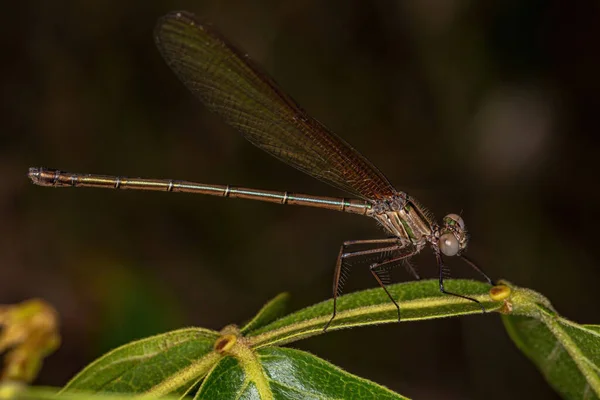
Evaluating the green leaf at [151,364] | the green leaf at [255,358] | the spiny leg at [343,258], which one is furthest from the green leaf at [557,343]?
the green leaf at [151,364]

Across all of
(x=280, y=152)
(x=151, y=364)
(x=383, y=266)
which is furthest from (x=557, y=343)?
(x=280, y=152)

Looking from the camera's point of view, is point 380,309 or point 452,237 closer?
point 380,309

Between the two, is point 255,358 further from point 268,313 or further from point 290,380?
point 268,313

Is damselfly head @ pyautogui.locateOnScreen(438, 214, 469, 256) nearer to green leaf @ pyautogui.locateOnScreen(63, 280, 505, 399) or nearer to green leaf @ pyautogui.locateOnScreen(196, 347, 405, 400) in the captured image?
green leaf @ pyautogui.locateOnScreen(63, 280, 505, 399)

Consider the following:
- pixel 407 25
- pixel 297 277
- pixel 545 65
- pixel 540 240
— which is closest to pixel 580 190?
pixel 540 240

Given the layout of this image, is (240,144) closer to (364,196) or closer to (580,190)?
(364,196)

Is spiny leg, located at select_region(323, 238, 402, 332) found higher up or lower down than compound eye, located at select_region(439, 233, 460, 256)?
lower down

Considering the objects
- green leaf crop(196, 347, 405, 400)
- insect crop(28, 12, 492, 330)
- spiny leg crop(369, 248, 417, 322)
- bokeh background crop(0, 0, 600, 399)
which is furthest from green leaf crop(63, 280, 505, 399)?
bokeh background crop(0, 0, 600, 399)

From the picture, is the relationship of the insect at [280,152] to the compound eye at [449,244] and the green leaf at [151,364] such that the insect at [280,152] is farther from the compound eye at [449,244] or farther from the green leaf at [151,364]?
the green leaf at [151,364]
